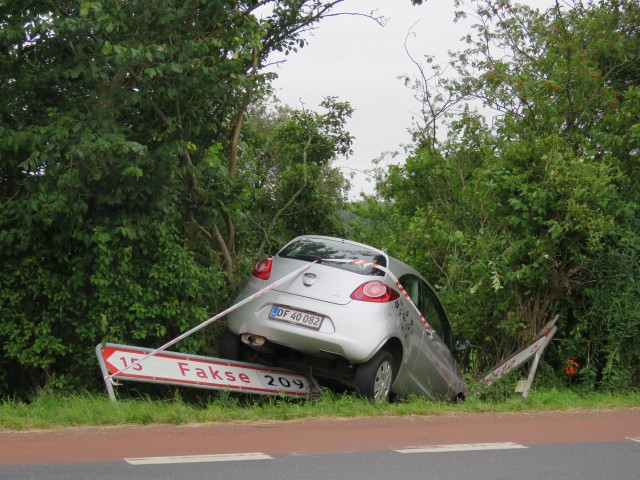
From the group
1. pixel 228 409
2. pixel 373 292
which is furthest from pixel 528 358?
pixel 228 409

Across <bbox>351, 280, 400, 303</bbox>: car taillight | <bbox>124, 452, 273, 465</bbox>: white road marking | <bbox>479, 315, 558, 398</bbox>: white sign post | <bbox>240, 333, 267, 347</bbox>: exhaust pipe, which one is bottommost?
<bbox>479, 315, 558, 398</bbox>: white sign post

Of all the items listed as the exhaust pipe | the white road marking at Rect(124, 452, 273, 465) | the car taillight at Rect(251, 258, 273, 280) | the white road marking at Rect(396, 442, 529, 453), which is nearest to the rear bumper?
the exhaust pipe

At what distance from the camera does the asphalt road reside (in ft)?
17.9

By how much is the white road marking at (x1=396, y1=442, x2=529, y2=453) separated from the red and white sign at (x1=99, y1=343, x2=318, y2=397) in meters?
2.36

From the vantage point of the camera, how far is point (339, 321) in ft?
27.6

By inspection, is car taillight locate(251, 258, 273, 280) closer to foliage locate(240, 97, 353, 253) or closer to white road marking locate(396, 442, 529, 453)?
white road marking locate(396, 442, 529, 453)

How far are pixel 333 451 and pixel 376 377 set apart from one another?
2409mm

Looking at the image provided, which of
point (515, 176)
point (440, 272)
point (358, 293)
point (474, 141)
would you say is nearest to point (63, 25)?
point (358, 293)

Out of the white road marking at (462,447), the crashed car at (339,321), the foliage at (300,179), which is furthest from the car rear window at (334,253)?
the foliage at (300,179)

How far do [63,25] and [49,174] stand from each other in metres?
1.46

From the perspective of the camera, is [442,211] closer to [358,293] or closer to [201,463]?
[358,293]

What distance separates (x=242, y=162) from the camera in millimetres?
13867

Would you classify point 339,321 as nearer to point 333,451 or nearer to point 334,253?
point 334,253

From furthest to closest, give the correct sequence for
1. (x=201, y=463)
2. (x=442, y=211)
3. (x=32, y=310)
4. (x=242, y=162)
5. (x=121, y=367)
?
1. (x=442, y=211)
2. (x=242, y=162)
3. (x=32, y=310)
4. (x=121, y=367)
5. (x=201, y=463)
